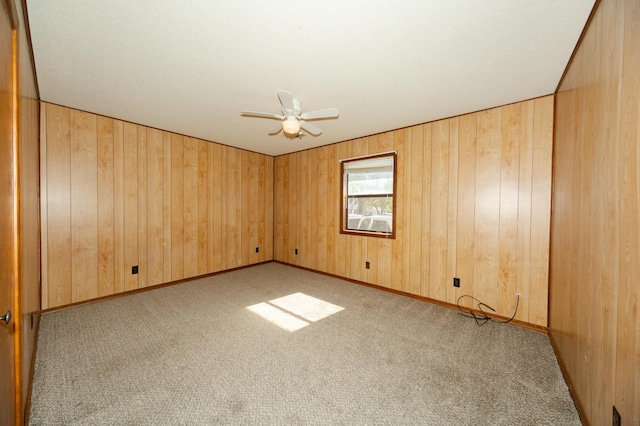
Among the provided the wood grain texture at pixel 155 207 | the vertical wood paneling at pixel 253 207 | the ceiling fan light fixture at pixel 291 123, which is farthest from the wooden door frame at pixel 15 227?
the vertical wood paneling at pixel 253 207

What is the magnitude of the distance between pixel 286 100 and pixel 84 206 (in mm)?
3081

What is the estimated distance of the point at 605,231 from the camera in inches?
51.4

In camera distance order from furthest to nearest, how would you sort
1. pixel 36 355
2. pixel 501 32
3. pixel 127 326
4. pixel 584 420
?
pixel 127 326 → pixel 36 355 → pixel 501 32 → pixel 584 420

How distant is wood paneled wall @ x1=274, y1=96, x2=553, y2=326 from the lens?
2.68 m

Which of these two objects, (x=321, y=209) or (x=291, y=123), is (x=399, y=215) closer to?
(x=321, y=209)

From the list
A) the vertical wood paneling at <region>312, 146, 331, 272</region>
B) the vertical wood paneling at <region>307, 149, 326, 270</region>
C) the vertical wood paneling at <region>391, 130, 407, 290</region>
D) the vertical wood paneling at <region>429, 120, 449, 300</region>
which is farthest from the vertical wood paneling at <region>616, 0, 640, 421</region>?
the vertical wood paneling at <region>307, 149, 326, 270</region>

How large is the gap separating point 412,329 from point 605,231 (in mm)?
1824

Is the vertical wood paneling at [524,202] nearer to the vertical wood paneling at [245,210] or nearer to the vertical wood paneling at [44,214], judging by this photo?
the vertical wood paneling at [245,210]

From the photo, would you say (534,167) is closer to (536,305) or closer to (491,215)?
(491,215)

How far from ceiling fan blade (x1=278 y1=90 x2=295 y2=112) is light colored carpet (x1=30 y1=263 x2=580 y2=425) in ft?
7.26

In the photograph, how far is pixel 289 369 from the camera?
1954 millimetres

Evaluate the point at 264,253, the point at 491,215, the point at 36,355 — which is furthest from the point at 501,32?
the point at 264,253

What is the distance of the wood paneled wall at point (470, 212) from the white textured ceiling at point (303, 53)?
0.43 meters

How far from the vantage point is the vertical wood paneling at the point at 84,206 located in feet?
10.3
